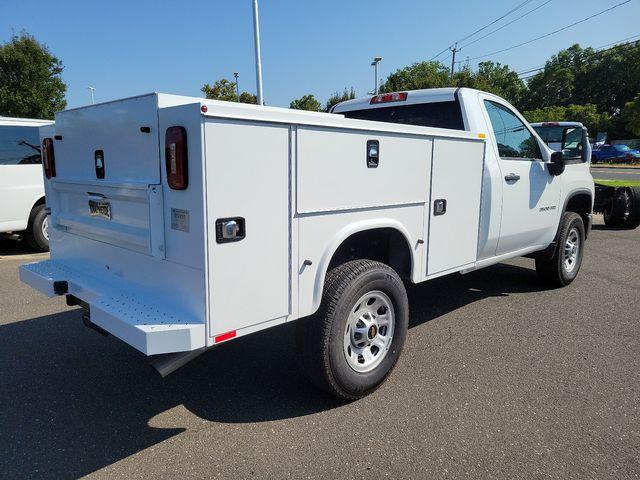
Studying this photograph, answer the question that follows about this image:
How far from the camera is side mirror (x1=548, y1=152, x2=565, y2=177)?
5258mm

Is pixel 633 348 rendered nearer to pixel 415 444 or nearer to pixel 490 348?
pixel 490 348

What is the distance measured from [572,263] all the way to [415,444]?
14.5ft

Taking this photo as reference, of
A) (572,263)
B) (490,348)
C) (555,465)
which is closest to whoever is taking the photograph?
(555,465)

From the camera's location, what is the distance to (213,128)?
2.33 metres

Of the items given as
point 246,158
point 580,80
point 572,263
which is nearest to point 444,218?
point 246,158

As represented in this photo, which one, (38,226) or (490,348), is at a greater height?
(38,226)

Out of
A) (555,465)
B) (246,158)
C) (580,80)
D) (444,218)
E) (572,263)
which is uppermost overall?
(580,80)

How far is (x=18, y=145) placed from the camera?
309 inches

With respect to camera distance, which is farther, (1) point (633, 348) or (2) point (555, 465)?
(1) point (633, 348)

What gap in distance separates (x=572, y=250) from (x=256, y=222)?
5136 millimetres

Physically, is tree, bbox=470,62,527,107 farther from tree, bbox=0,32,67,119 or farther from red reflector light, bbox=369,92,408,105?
red reflector light, bbox=369,92,408,105

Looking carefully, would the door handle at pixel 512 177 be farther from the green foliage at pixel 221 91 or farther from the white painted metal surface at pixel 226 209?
the green foliage at pixel 221 91

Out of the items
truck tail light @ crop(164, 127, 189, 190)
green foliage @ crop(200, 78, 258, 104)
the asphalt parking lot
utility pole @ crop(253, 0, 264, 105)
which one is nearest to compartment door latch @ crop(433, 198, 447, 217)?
the asphalt parking lot

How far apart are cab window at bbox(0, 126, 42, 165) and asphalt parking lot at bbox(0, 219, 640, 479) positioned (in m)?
3.75
